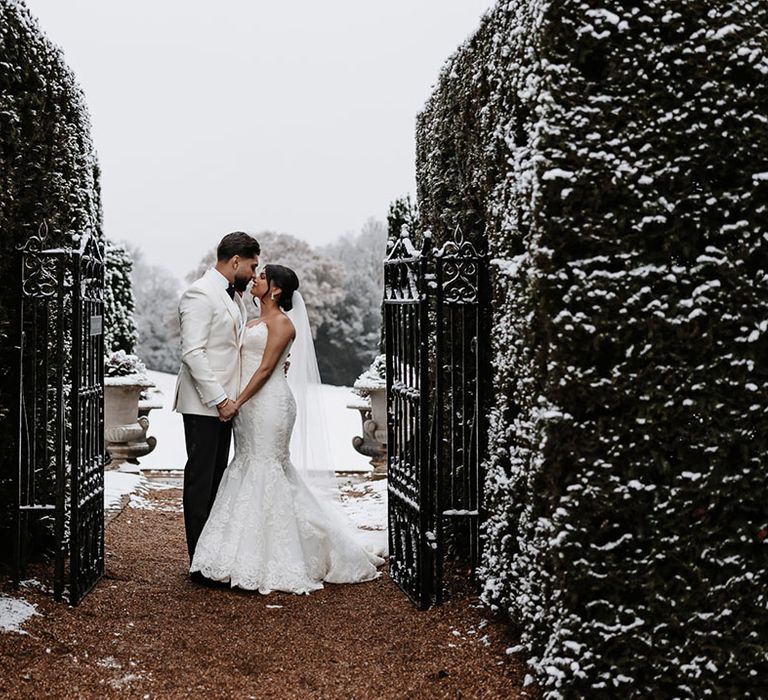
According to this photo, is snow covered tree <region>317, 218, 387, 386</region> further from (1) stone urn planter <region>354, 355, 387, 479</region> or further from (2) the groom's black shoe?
(2) the groom's black shoe

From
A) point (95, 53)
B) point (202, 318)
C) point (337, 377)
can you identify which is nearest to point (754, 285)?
point (202, 318)

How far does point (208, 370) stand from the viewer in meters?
6.03

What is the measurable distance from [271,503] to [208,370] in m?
0.92

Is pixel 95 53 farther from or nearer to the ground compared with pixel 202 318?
farther from the ground

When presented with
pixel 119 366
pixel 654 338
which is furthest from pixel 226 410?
pixel 119 366

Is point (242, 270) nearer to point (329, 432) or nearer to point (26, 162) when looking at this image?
point (26, 162)

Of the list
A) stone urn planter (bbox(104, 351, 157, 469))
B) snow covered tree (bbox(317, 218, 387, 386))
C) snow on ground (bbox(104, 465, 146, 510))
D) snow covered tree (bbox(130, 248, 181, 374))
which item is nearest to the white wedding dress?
snow on ground (bbox(104, 465, 146, 510))

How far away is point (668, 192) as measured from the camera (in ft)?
11.8

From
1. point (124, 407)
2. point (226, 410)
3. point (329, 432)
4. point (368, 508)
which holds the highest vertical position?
point (226, 410)

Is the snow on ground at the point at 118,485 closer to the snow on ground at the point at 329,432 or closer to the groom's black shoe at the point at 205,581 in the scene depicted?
the snow on ground at the point at 329,432

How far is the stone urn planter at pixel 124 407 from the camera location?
11.7 metres

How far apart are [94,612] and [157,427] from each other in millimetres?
14865

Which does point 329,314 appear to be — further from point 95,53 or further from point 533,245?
point 533,245

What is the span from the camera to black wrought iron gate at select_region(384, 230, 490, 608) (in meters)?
5.25
